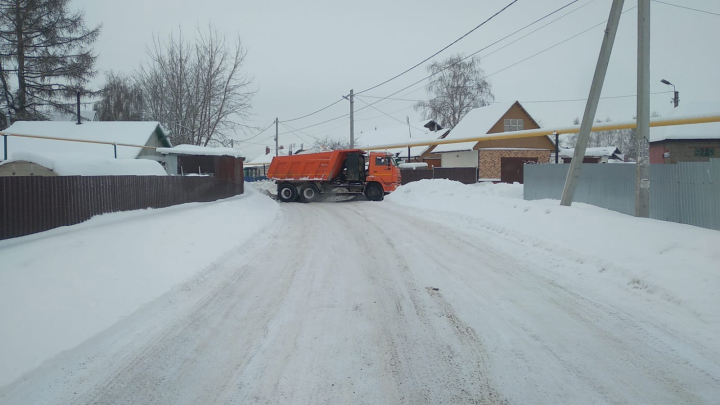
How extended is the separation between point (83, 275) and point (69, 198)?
10.9 ft

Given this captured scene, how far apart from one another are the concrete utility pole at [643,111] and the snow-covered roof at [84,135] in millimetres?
25108

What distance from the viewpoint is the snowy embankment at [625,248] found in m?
6.00

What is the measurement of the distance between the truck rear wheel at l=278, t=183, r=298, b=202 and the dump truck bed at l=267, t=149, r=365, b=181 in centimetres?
50

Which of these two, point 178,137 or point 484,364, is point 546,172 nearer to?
point 484,364

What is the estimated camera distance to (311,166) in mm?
26719

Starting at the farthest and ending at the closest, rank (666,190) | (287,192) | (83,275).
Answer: (287,192) < (666,190) < (83,275)

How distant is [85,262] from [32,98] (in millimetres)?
29445

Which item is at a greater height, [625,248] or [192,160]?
[192,160]

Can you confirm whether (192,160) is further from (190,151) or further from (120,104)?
(120,104)

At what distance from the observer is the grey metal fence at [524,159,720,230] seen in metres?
9.12

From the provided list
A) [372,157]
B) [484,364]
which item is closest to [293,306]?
[484,364]

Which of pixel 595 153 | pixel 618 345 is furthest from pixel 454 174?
pixel 618 345

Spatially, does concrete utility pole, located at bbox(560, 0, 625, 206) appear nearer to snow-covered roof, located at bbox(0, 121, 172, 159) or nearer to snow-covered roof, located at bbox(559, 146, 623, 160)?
snow-covered roof, located at bbox(0, 121, 172, 159)

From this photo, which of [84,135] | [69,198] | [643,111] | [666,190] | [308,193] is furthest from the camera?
[84,135]
